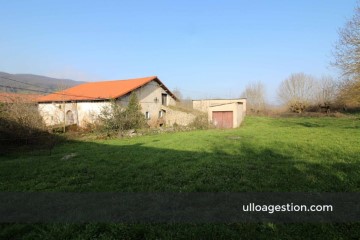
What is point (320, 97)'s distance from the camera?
50.5 metres

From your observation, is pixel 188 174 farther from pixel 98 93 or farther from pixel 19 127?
pixel 98 93

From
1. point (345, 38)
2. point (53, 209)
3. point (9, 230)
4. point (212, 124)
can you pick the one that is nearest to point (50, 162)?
point (53, 209)

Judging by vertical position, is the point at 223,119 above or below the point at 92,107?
below

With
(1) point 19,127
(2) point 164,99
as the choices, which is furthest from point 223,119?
(1) point 19,127

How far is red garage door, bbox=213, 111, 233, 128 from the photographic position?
2675 cm

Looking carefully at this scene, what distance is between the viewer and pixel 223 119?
27.1 meters

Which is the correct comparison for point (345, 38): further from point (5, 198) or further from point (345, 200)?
point (5, 198)

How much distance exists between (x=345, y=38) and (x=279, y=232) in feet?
70.4

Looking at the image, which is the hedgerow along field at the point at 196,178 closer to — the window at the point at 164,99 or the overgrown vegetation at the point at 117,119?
the overgrown vegetation at the point at 117,119

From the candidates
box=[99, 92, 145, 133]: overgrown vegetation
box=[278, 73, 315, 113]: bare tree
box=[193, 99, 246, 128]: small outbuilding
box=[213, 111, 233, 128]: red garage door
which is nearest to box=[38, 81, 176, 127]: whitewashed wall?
box=[99, 92, 145, 133]: overgrown vegetation

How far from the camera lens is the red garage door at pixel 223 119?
26750mm

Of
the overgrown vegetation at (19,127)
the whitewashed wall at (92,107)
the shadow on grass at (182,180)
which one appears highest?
the whitewashed wall at (92,107)

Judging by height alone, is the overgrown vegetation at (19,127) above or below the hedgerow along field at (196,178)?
above

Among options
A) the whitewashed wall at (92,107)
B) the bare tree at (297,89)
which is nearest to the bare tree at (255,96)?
the bare tree at (297,89)
